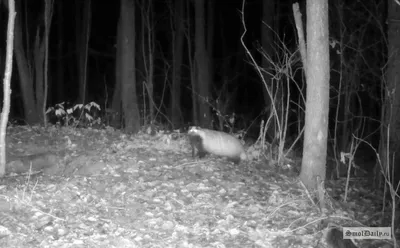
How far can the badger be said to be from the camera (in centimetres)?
870

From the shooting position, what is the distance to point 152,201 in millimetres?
6719

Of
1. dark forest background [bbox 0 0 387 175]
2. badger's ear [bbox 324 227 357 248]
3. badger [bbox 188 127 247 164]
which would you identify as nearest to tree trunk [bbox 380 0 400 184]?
dark forest background [bbox 0 0 387 175]

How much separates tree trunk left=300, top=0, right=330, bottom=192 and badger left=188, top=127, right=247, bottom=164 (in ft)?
5.79

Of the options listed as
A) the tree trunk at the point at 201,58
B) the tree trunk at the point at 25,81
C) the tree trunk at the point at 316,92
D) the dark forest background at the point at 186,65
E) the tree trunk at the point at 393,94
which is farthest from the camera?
the tree trunk at the point at 201,58

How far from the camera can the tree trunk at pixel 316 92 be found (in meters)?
7.28

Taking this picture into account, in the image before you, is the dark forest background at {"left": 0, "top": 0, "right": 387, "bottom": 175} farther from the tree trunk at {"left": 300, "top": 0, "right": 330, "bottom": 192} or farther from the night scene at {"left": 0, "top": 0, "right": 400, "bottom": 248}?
the tree trunk at {"left": 300, "top": 0, "right": 330, "bottom": 192}

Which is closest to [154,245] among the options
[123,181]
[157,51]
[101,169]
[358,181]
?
[123,181]

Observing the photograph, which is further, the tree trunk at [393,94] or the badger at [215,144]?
the tree trunk at [393,94]

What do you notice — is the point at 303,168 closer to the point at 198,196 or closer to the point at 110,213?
the point at 198,196

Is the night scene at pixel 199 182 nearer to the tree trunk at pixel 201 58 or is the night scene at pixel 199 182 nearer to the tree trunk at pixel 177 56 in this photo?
the tree trunk at pixel 201 58

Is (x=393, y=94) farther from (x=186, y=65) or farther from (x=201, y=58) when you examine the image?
(x=186, y=65)

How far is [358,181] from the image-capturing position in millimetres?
10398

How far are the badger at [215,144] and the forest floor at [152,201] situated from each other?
0.20 meters

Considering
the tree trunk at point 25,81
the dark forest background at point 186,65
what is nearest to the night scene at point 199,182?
the dark forest background at point 186,65
